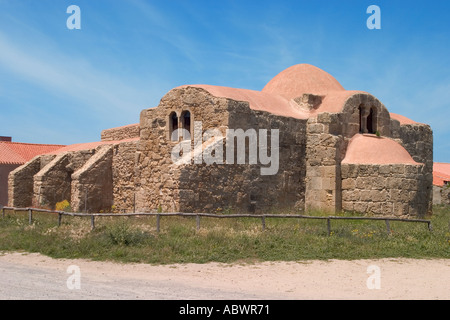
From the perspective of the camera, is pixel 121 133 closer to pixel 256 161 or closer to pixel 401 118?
pixel 256 161

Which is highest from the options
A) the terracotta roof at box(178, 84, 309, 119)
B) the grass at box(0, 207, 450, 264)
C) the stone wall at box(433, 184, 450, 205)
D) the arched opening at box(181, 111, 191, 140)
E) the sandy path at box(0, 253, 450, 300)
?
the terracotta roof at box(178, 84, 309, 119)

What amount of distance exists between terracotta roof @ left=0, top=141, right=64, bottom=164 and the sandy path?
14.6m

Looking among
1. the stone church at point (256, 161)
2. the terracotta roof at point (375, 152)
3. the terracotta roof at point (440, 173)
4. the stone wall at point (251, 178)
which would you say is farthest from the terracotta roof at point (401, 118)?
the terracotta roof at point (440, 173)

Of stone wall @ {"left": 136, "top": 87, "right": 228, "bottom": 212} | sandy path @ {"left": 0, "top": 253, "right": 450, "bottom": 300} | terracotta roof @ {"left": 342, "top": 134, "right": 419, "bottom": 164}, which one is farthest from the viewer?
terracotta roof @ {"left": 342, "top": 134, "right": 419, "bottom": 164}

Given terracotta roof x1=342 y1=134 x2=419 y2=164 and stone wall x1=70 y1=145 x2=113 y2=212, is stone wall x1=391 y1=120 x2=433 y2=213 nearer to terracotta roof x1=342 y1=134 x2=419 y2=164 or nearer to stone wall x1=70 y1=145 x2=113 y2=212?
terracotta roof x1=342 y1=134 x2=419 y2=164

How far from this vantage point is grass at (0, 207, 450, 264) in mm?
8938

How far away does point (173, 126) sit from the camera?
14.5 m

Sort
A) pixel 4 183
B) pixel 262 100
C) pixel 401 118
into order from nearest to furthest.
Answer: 1. pixel 262 100
2. pixel 401 118
3. pixel 4 183

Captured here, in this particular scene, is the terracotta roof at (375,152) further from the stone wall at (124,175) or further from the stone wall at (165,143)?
the stone wall at (124,175)

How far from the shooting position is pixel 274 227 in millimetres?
10922

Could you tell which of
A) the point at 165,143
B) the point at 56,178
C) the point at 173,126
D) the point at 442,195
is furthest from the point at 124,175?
the point at 442,195

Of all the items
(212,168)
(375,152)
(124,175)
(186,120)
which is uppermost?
(186,120)

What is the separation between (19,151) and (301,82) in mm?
15396

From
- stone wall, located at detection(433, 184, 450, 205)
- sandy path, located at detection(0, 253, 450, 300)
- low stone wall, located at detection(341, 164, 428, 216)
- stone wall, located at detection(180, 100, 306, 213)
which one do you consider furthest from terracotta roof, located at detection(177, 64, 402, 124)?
sandy path, located at detection(0, 253, 450, 300)
